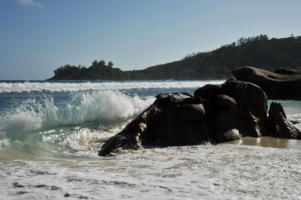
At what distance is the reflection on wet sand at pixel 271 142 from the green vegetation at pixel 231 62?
5967cm

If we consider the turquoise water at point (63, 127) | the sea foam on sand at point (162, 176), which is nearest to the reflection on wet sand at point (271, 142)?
the sea foam on sand at point (162, 176)

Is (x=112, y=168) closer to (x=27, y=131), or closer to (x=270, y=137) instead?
(x=27, y=131)

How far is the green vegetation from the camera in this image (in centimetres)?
6369

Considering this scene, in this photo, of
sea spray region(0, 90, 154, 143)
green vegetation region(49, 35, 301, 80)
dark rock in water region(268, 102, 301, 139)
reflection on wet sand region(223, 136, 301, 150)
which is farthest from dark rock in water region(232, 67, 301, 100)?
green vegetation region(49, 35, 301, 80)

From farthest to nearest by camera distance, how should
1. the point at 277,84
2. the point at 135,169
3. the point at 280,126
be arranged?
the point at 277,84
the point at 280,126
the point at 135,169

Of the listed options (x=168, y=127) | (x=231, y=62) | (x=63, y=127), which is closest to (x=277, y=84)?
(x=168, y=127)

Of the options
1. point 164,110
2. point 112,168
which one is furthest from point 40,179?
→ point 164,110

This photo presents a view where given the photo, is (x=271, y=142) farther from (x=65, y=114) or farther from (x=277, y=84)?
(x=277, y=84)

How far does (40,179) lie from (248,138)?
4.60 m

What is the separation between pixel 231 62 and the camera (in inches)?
2714

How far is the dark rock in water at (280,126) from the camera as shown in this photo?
5.81 metres

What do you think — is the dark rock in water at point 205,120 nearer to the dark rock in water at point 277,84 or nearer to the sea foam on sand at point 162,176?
the sea foam on sand at point 162,176

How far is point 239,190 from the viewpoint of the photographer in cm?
266

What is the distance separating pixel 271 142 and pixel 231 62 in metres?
67.9
